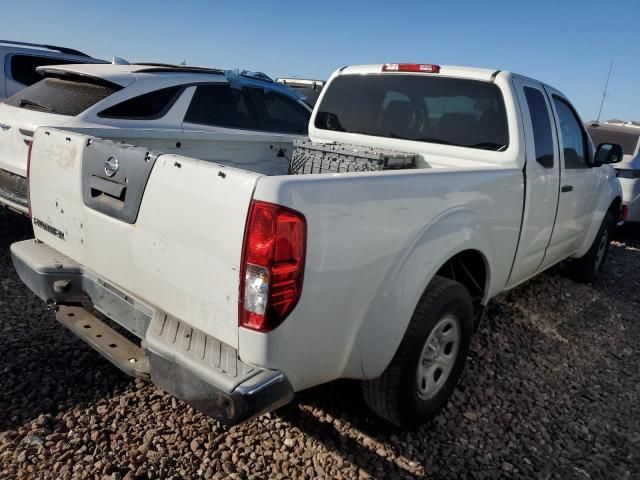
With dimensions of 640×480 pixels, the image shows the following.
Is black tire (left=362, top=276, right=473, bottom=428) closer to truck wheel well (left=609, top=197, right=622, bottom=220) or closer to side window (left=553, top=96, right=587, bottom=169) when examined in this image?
side window (left=553, top=96, right=587, bottom=169)

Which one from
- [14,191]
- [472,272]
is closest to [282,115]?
[14,191]

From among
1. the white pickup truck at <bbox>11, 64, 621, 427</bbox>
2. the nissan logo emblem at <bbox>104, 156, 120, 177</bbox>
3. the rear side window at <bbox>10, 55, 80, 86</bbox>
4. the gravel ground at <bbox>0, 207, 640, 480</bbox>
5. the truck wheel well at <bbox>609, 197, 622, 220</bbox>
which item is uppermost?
the rear side window at <bbox>10, 55, 80, 86</bbox>

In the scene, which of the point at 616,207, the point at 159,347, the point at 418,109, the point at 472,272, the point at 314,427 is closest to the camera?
the point at 159,347

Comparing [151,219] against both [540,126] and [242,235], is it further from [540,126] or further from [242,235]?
[540,126]

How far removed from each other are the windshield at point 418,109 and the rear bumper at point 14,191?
2.49m

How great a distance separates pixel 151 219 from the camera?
2021 millimetres

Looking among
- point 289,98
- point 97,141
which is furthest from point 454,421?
point 289,98

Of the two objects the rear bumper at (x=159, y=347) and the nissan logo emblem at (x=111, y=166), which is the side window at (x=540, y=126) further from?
the nissan logo emblem at (x=111, y=166)

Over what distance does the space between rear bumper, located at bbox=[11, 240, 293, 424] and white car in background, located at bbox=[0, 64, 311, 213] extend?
41.9 inches

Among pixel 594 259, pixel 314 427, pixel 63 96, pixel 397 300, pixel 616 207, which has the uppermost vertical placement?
pixel 63 96

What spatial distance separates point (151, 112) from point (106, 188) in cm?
281

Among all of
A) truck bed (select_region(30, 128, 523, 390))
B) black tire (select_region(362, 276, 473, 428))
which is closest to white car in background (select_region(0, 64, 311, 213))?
truck bed (select_region(30, 128, 523, 390))

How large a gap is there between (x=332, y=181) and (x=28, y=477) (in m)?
1.84

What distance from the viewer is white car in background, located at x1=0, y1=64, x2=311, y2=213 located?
384cm
